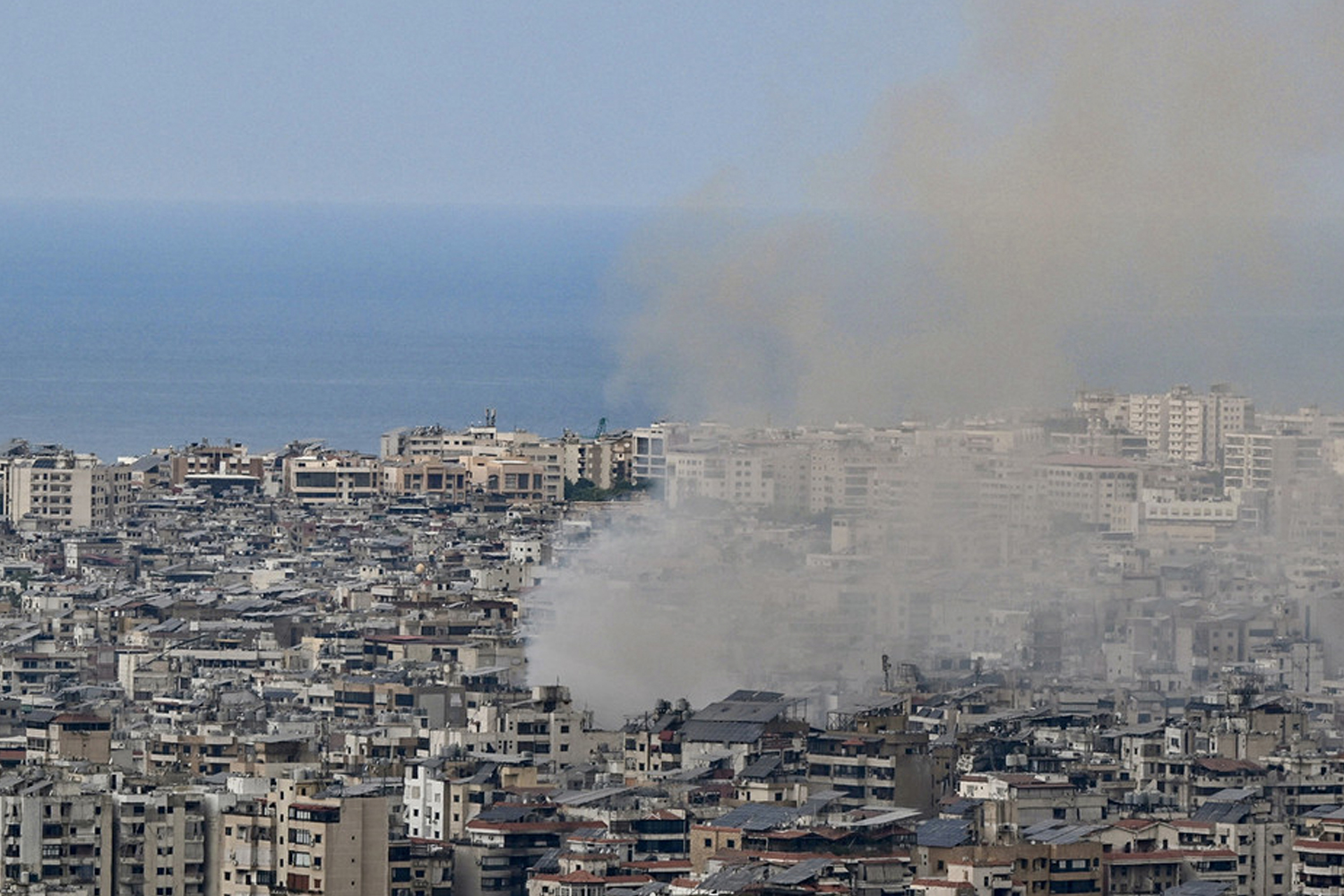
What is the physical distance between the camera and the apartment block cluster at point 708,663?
95.6ft

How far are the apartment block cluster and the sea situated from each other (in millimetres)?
976

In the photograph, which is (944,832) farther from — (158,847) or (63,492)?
(63,492)

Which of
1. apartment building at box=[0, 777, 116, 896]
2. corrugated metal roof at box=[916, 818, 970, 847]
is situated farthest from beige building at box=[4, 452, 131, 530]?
corrugated metal roof at box=[916, 818, 970, 847]

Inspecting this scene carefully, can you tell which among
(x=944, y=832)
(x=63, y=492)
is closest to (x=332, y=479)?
(x=63, y=492)

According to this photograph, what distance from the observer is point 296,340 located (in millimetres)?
122000

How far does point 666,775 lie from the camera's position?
1321 inches

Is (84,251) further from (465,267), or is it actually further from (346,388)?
(346,388)

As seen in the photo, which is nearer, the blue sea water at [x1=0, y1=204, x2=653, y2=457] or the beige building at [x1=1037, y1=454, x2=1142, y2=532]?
the beige building at [x1=1037, y1=454, x2=1142, y2=532]

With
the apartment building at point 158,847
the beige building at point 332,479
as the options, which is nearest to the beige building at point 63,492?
the beige building at point 332,479

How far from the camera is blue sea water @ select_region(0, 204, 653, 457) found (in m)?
89.3

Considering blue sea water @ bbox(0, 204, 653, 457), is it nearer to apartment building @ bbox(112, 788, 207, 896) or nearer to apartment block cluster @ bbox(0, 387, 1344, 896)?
apartment block cluster @ bbox(0, 387, 1344, 896)

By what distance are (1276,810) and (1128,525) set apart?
82.7 feet

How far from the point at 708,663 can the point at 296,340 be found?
80912 millimetres

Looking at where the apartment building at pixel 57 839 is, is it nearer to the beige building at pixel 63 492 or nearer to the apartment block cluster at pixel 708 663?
the apartment block cluster at pixel 708 663
